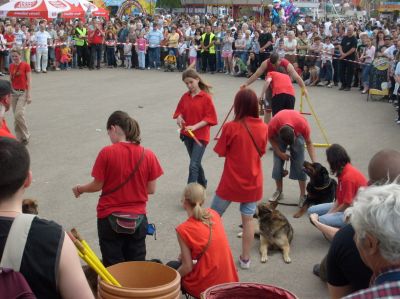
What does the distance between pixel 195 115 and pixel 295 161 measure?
4.86 feet

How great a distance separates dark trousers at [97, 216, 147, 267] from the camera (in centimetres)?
525

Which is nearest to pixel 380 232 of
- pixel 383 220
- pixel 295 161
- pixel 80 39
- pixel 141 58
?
pixel 383 220

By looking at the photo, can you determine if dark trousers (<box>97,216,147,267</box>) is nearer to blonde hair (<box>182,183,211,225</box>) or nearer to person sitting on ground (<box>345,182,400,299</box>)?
blonde hair (<box>182,183,211,225</box>)

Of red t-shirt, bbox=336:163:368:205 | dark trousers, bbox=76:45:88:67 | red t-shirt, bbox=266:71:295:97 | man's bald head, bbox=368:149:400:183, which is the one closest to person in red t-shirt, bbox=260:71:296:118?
red t-shirt, bbox=266:71:295:97

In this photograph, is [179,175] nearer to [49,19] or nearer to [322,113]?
[322,113]

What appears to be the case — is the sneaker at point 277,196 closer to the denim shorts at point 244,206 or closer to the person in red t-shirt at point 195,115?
the person in red t-shirt at point 195,115

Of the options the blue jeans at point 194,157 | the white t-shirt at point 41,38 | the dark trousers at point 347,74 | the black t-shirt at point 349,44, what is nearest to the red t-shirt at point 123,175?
the blue jeans at point 194,157

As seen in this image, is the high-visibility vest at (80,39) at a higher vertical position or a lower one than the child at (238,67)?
higher

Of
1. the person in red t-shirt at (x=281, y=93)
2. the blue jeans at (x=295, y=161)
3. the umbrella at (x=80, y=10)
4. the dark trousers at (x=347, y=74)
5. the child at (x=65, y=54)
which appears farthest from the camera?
the umbrella at (x=80, y=10)

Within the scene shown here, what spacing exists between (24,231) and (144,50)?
22579 millimetres

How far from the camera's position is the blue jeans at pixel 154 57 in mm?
24891

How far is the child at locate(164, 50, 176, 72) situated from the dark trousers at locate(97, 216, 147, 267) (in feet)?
63.2

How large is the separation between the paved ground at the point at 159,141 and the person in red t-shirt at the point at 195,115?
769 millimetres

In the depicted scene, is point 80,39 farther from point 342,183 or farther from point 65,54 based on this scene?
point 342,183
